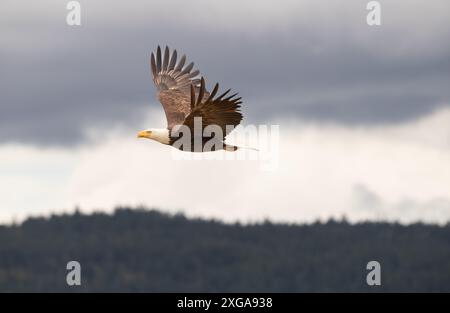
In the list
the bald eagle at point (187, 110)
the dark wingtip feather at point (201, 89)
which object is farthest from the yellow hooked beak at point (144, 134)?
the dark wingtip feather at point (201, 89)

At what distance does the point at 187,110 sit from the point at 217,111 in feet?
13.5

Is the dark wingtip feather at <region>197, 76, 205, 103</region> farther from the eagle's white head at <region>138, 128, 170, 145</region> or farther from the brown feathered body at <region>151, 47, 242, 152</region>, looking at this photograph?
the eagle's white head at <region>138, 128, 170, 145</region>

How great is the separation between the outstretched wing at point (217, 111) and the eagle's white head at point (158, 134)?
1429 mm

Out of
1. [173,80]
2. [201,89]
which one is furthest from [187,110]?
[201,89]

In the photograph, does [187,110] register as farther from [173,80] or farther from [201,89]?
[201,89]

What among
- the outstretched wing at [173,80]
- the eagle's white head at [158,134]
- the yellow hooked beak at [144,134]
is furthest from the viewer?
the outstretched wing at [173,80]

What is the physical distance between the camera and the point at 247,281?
198 m

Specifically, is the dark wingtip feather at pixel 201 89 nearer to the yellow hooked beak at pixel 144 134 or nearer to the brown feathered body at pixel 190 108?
the brown feathered body at pixel 190 108

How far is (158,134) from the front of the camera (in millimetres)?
30750

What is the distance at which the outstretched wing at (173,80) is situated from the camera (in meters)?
33.2
